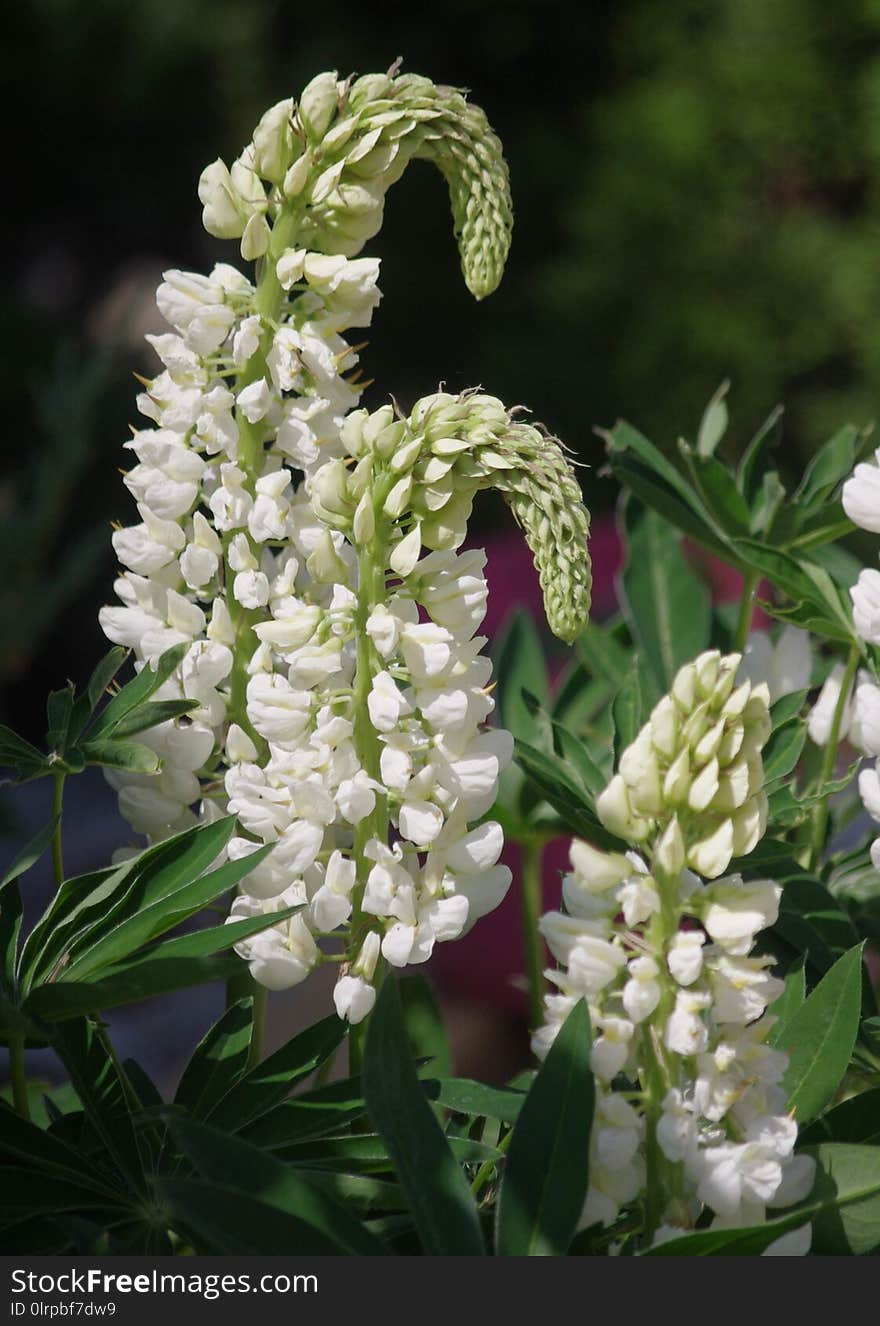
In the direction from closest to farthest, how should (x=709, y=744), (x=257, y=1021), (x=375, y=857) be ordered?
(x=709, y=744), (x=375, y=857), (x=257, y=1021)

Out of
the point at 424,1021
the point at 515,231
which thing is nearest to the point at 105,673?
the point at 424,1021

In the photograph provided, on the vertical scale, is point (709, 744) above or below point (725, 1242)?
above

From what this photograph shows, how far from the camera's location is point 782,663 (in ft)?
2.80

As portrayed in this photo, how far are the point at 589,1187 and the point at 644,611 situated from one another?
1.62 feet

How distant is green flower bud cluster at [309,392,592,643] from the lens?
540 millimetres

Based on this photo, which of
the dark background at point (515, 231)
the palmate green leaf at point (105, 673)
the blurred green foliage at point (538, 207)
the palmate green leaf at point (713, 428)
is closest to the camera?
the palmate green leaf at point (105, 673)

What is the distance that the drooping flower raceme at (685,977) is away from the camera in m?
0.50

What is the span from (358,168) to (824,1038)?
40 centimetres

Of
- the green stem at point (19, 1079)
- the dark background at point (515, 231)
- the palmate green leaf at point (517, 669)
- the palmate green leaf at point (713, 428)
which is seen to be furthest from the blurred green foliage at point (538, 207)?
the green stem at point (19, 1079)

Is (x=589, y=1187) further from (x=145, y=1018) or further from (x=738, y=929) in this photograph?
(x=145, y=1018)

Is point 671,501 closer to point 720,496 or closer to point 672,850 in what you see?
point 720,496

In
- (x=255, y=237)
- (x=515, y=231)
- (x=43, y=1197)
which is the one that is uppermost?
(x=255, y=237)

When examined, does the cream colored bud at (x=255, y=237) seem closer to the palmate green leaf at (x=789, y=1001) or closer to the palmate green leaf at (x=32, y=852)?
the palmate green leaf at (x=32, y=852)

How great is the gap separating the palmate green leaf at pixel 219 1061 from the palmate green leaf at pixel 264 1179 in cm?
16
